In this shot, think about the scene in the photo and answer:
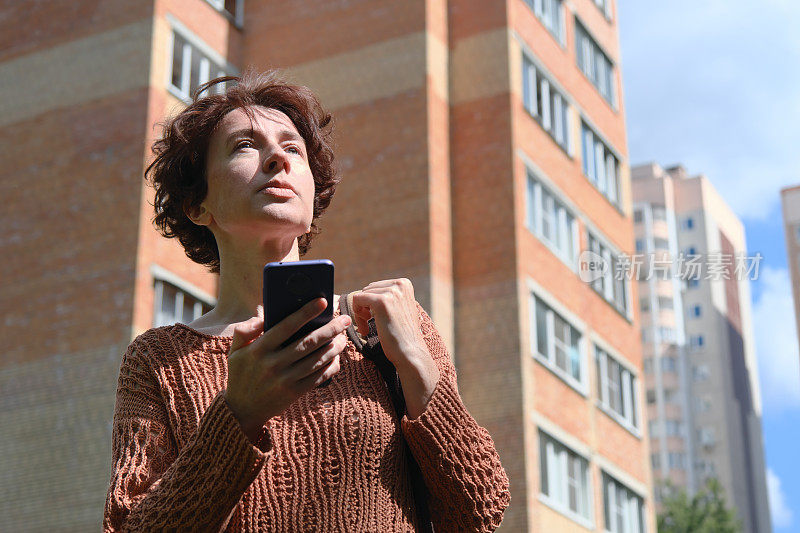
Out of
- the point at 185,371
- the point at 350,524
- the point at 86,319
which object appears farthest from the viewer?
the point at 86,319

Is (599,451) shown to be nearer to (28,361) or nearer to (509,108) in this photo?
(509,108)

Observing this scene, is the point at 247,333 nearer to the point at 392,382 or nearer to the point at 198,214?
the point at 392,382

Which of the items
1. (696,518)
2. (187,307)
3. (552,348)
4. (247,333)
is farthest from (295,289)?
(696,518)

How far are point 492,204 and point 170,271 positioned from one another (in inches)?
272

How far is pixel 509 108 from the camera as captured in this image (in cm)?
2531

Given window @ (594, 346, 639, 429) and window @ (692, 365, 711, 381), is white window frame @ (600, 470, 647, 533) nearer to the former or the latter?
window @ (594, 346, 639, 429)

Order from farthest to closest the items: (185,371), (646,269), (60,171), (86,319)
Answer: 1. (646,269)
2. (60,171)
3. (86,319)
4. (185,371)

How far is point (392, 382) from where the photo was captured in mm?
3336

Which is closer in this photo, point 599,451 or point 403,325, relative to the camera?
point 403,325

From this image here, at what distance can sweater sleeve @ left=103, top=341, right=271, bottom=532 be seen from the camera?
114 inches

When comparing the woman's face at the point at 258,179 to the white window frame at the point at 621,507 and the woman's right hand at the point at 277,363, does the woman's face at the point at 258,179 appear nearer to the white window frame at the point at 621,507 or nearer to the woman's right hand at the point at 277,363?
the woman's right hand at the point at 277,363

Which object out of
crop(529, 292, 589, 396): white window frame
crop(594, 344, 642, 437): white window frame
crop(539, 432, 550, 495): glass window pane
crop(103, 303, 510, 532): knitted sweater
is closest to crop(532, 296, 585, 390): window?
crop(529, 292, 589, 396): white window frame

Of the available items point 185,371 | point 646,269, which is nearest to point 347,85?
point 185,371

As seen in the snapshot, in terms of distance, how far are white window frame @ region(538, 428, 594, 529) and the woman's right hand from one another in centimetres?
2074
